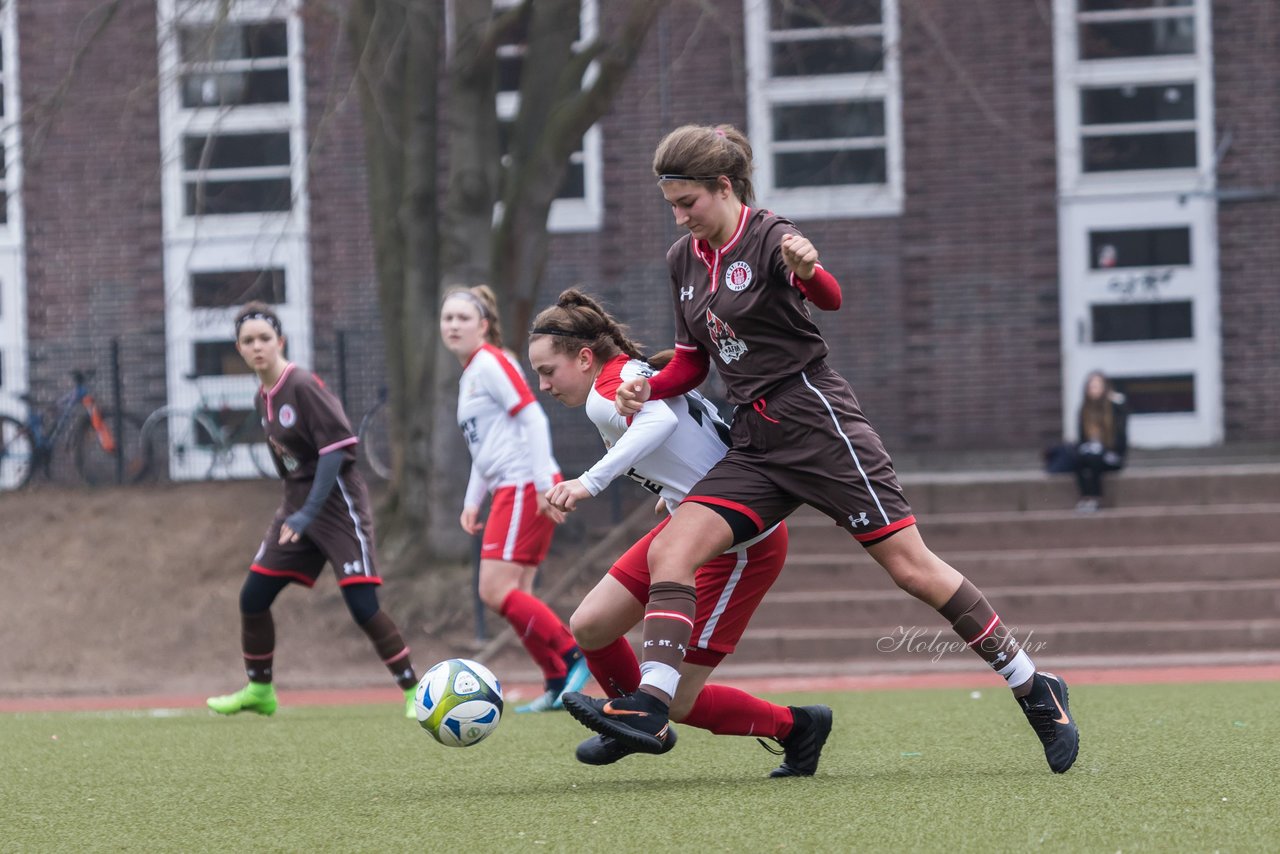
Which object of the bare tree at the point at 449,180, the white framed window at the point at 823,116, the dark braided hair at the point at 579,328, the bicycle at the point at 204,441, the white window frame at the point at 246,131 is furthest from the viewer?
the white framed window at the point at 823,116

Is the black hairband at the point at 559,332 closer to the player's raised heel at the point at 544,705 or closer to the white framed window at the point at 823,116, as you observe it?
the player's raised heel at the point at 544,705

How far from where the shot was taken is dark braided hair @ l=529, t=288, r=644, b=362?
5.30m

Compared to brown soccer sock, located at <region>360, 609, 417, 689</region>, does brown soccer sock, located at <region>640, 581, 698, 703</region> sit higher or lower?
higher

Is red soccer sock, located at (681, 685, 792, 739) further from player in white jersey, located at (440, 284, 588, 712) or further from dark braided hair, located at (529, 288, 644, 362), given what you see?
player in white jersey, located at (440, 284, 588, 712)

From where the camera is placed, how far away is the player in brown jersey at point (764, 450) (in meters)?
4.78

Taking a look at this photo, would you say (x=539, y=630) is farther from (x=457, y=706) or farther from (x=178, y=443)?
(x=178, y=443)

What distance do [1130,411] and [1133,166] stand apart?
8.42 feet

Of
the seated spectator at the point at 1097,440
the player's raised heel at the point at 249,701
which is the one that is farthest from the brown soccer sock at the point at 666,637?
the seated spectator at the point at 1097,440

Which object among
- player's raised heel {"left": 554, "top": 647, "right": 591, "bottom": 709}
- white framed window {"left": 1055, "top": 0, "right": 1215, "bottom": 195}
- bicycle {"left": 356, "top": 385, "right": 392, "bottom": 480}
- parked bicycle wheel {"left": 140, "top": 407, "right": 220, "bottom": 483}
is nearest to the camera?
player's raised heel {"left": 554, "top": 647, "right": 591, "bottom": 709}

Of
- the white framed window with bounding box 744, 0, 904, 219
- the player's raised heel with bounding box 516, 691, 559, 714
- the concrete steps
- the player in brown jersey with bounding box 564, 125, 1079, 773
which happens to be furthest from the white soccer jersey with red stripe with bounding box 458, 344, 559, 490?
the white framed window with bounding box 744, 0, 904, 219

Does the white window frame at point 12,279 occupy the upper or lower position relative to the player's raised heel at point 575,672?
upper

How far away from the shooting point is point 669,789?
196 inches

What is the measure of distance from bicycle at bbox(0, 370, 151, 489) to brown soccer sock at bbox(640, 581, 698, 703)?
1225 centimetres

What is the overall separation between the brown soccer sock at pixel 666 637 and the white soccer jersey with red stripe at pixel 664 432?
441 mm
